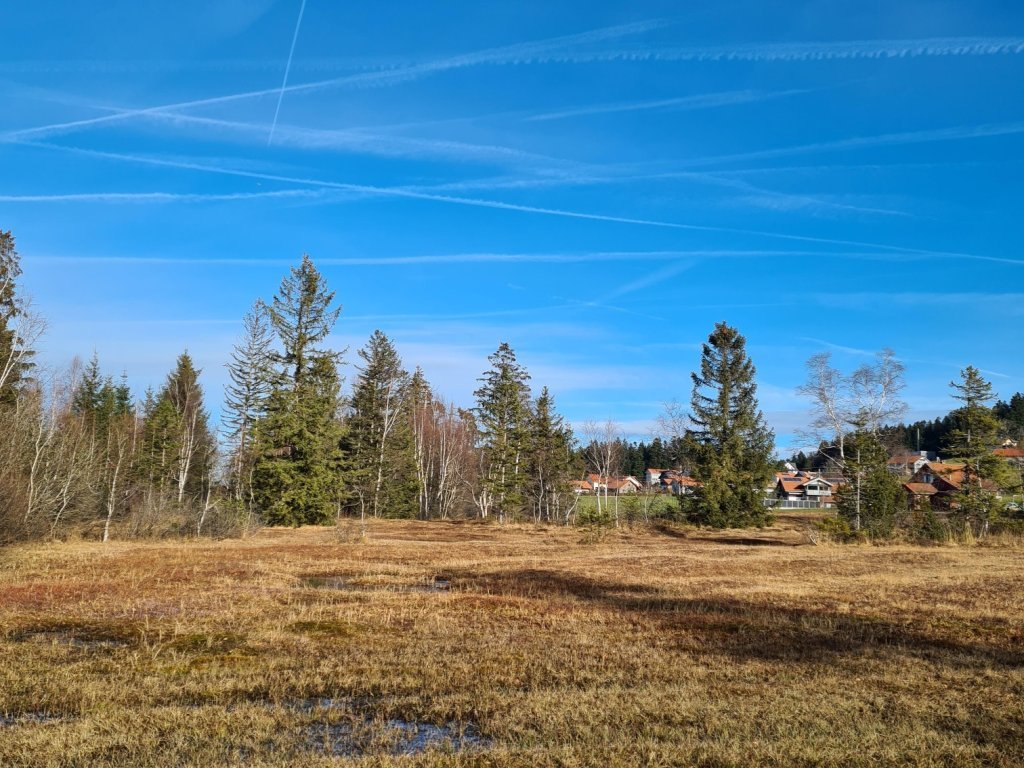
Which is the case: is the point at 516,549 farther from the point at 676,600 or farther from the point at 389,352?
the point at 389,352

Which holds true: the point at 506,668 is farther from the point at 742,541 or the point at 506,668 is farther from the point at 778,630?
the point at 742,541

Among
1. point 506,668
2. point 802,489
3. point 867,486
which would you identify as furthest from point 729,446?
point 802,489

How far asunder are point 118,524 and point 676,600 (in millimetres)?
29920

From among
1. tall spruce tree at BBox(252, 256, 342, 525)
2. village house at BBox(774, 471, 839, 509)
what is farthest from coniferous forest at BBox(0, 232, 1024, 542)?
village house at BBox(774, 471, 839, 509)

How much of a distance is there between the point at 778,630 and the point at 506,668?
17.3ft

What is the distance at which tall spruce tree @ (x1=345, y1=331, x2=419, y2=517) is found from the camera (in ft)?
174

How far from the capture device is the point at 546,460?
5531cm

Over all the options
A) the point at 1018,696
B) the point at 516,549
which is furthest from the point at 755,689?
the point at 516,549

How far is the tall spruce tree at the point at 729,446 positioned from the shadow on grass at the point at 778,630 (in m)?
30.5

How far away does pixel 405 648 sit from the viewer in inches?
398

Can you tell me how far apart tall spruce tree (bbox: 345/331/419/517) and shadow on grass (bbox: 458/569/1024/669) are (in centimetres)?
3719

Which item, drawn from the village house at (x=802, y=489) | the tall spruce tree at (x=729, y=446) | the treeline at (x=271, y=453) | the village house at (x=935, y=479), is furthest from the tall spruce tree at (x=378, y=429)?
the village house at (x=802, y=489)

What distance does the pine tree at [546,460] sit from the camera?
55062 millimetres

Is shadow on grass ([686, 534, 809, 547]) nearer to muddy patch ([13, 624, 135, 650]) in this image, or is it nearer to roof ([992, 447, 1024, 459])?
roof ([992, 447, 1024, 459])
